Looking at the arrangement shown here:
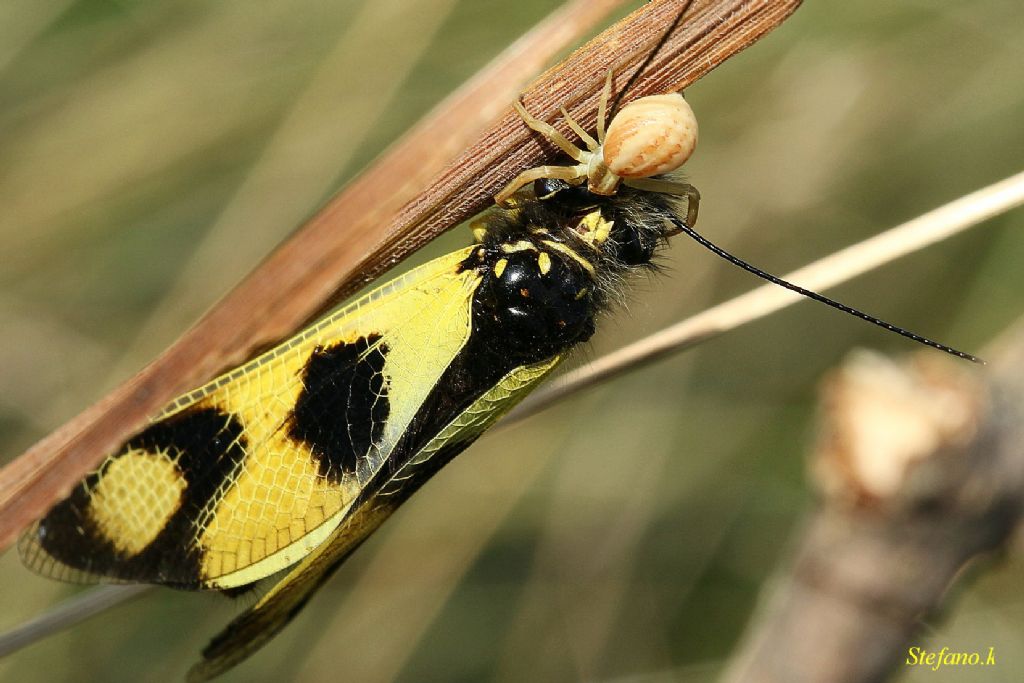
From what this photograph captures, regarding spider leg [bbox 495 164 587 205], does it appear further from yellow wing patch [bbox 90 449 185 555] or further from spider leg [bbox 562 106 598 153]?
yellow wing patch [bbox 90 449 185 555]

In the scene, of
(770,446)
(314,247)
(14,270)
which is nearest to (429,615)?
(770,446)

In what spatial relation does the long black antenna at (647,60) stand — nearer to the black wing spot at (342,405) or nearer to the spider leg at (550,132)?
the spider leg at (550,132)

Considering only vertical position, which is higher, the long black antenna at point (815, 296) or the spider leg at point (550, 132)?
the spider leg at point (550, 132)

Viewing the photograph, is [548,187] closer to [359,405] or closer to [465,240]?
[359,405]

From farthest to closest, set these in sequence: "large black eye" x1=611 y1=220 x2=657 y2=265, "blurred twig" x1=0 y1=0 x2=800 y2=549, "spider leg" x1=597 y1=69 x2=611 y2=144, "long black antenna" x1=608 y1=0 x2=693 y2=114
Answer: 1. "large black eye" x1=611 y1=220 x2=657 y2=265
2. "spider leg" x1=597 y1=69 x2=611 y2=144
3. "long black antenna" x1=608 y1=0 x2=693 y2=114
4. "blurred twig" x1=0 y1=0 x2=800 y2=549

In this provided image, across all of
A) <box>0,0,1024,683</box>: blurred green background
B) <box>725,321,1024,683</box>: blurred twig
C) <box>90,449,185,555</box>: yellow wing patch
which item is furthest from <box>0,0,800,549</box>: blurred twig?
<box>0,0,1024,683</box>: blurred green background

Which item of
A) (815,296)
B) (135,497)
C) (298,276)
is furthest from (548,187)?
(135,497)

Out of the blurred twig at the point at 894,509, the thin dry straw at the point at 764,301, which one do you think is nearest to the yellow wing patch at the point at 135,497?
the thin dry straw at the point at 764,301
